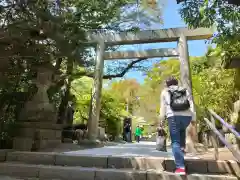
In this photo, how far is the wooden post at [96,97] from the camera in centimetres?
920

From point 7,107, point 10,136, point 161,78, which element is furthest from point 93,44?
point 161,78

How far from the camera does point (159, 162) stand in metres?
4.01

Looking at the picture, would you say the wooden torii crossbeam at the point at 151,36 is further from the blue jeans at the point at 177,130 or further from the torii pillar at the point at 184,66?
the blue jeans at the point at 177,130

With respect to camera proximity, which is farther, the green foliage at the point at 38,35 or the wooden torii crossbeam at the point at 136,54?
the wooden torii crossbeam at the point at 136,54

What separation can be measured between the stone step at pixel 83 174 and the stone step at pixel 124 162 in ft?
0.88

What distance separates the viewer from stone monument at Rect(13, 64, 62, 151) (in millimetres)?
5418

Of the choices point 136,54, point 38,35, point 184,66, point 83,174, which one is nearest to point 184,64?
point 184,66

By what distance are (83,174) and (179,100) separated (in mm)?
2003

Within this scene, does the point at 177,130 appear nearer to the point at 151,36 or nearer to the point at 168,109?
the point at 168,109

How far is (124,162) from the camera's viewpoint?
4.17 metres

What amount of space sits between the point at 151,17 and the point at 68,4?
3.41 m

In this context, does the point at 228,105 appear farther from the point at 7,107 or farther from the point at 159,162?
the point at 7,107

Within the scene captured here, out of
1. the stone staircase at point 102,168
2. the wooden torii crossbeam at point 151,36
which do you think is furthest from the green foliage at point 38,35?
the wooden torii crossbeam at point 151,36

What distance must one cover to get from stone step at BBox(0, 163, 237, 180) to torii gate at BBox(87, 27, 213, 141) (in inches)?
194
